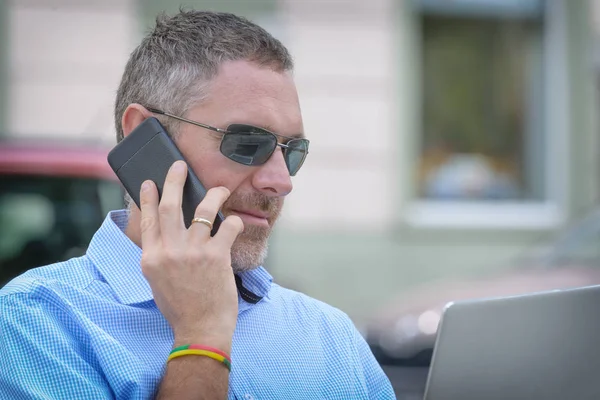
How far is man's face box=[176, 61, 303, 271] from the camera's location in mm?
1980

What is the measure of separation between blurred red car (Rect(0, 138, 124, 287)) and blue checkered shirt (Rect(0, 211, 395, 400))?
2.72 metres

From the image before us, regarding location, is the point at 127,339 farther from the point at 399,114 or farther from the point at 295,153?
the point at 399,114

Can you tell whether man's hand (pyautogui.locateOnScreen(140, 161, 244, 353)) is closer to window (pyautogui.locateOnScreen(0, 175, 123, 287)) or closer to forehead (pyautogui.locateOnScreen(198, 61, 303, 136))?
forehead (pyautogui.locateOnScreen(198, 61, 303, 136))

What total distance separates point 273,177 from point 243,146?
11 cm

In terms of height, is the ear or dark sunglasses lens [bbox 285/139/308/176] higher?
the ear

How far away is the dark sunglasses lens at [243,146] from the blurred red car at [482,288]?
3.01 meters

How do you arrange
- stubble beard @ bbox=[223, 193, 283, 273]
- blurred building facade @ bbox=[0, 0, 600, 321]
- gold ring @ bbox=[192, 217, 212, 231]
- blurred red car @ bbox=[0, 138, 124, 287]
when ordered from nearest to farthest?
gold ring @ bbox=[192, 217, 212, 231], stubble beard @ bbox=[223, 193, 283, 273], blurred red car @ bbox=[0, 138, 124, 287], blurred building facade @ bbox=[0, 0, 600, 321]

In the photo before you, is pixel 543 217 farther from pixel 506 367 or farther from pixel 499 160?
pixel 506 367

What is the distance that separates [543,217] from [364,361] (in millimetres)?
8497

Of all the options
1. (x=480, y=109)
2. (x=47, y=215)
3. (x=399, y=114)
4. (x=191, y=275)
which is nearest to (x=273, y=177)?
(x=191, y=275)

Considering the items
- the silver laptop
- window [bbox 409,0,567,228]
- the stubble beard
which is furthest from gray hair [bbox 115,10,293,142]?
window [bbox 409,0,567,228]

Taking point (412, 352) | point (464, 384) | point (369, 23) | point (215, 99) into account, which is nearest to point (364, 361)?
point (464, 384)

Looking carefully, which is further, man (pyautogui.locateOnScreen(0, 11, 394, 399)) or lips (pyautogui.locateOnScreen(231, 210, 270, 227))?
lips (pyautogui.locateOnScreen(231, 210, 270, 227))

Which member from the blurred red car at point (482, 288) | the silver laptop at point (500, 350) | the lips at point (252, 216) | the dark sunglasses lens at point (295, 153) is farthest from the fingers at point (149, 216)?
the blurred red car at point (482, 288)
